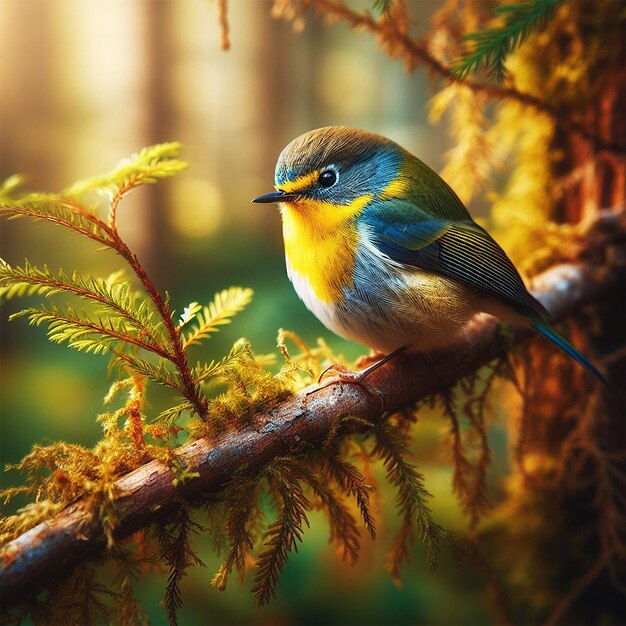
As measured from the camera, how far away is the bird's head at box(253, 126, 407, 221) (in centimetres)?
133

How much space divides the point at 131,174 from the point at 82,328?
275mm

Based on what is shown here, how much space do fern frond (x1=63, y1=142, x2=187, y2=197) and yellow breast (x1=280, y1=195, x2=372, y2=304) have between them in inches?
16.4

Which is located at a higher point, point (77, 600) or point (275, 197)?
point (275, 197)

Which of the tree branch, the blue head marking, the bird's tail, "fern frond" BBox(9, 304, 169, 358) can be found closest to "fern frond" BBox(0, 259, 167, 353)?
"fern frond" BBox(9, 304, 169, 358)

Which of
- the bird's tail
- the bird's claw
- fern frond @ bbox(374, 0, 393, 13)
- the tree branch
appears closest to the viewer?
the tree branch

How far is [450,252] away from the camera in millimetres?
1420

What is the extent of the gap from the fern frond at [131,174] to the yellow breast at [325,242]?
16.4 inches

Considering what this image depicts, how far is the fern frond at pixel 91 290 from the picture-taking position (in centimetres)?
95

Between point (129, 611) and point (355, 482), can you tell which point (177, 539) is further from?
point (355, 482)

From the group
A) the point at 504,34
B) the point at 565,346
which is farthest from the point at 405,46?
the point at 565,346

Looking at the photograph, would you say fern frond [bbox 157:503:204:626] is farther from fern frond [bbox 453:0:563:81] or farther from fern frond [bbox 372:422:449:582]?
fern frond [bbox 453:0:563:81]

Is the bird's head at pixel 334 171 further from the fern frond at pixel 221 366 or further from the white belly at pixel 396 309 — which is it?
the fern frond at pixel 221 366

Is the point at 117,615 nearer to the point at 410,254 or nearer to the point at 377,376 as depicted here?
the point at 377,376

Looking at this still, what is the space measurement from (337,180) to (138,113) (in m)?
2.42
